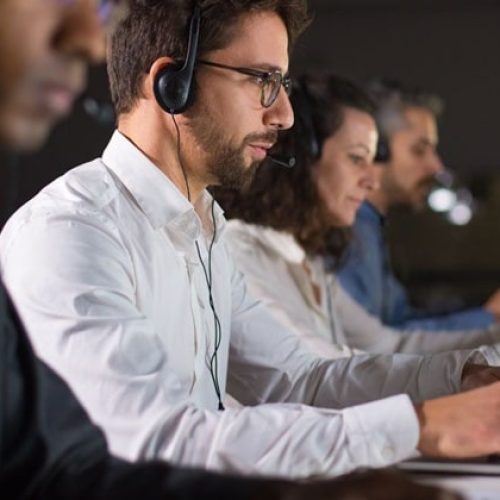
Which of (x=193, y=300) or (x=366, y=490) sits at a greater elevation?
(x=366, y=490)

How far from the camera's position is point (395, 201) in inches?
142

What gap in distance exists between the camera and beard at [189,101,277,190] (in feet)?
5.16

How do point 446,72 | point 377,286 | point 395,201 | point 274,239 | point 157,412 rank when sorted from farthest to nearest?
point 446,72 → point 395,201 → point 377,286 → point 274,239 → point 157,412

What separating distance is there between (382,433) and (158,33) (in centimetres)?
63

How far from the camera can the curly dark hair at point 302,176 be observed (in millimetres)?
2379

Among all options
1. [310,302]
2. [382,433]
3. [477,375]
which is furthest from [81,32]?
[310,302]

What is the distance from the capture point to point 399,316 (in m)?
3.27

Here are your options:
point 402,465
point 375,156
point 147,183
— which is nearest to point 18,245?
point 147,183

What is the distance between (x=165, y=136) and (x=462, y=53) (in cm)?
319

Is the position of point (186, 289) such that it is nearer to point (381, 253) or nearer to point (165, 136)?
point (165, 136)

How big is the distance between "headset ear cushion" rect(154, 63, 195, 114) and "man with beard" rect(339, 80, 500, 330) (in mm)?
1256

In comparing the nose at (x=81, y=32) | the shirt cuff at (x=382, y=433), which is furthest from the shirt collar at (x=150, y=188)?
the nose at (x=81, y=32)

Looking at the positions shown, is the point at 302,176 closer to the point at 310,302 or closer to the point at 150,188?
the point at 310,302

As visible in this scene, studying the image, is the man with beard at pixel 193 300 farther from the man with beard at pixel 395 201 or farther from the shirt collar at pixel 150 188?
the man with beard at pixel 395 201
